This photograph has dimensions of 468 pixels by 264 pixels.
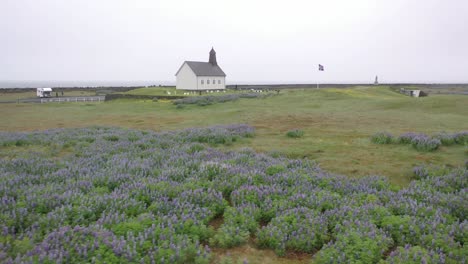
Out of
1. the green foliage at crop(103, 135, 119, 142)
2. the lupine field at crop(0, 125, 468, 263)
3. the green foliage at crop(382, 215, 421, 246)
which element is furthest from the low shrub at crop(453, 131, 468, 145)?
the green foliage at crop(103, 135, 119, 142)

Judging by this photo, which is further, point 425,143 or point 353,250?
point 425,143

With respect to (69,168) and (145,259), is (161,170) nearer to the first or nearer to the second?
(69,168)

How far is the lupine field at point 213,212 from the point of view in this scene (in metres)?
4.92

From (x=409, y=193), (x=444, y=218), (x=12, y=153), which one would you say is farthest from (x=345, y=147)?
(x=12, y=153)

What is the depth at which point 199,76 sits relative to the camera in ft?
259

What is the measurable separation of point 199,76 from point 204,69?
3702 millimetres

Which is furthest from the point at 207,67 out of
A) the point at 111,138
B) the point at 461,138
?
the point at 461,138

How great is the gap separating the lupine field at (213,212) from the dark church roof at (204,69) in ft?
234

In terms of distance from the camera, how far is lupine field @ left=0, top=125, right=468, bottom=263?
492cm

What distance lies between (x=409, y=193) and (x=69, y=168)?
8098 mm

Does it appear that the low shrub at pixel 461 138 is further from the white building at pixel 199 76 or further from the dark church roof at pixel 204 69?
the dark church roof at pixel 204 69

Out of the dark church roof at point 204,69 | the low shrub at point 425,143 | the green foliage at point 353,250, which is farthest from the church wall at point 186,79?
the green foliage at point 353,250

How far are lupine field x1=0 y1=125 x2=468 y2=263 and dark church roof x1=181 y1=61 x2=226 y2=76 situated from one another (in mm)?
71371

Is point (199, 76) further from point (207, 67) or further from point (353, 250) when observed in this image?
point (353, 250)
